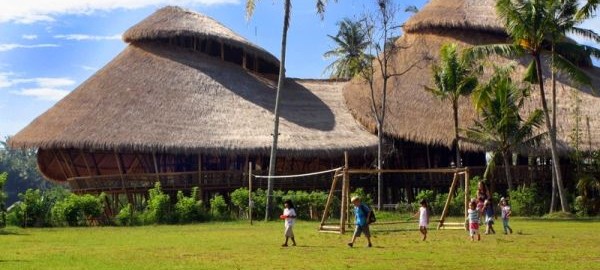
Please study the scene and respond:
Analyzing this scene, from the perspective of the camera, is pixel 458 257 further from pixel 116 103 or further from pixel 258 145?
pixel 116 103

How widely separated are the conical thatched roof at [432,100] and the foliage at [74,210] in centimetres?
1530

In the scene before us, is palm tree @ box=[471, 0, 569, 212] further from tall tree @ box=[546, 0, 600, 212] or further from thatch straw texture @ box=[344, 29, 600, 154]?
thatch straw texture @ box=[344, 29, 600, 154]

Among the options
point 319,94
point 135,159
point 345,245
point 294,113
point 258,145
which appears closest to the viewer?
point 345,245

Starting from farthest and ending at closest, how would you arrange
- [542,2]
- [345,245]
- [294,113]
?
[294,113] < [542,2] < [345,245]

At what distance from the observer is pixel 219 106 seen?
4069cm

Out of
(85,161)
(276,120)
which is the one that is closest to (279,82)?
(276,120)

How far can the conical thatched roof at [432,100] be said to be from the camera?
129 feet

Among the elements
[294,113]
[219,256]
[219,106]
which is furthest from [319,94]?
[219,256]

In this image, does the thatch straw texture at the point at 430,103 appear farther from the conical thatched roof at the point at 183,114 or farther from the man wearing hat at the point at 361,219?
the man wearing hat at the point at 361,219

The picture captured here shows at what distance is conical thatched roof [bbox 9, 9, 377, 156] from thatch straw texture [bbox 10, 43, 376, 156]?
0.04 m

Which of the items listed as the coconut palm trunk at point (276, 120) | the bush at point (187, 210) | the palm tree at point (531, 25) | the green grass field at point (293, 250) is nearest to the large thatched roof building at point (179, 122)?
the coconut palm trunk at point (276, 120)

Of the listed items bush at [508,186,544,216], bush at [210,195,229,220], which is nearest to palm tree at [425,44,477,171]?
bush at [508,186,544,216]

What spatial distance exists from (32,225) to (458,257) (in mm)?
19079

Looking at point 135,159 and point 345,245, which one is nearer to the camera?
point 345,245
